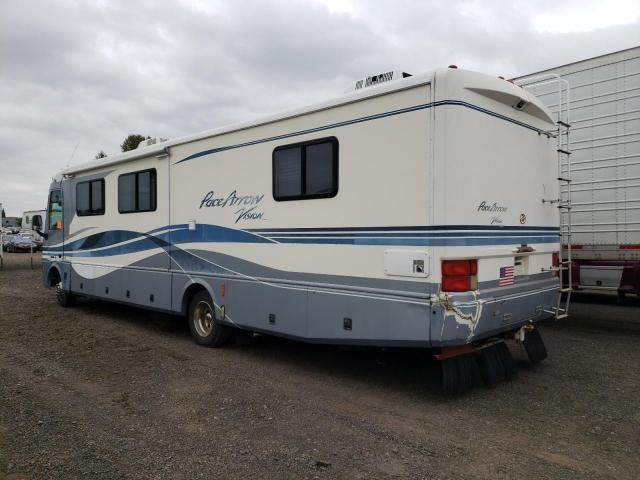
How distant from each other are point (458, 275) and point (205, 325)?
3958 mm

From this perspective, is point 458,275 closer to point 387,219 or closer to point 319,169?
point 387,219

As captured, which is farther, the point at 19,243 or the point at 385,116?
the point at 19,243

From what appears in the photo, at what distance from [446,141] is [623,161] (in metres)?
4.37

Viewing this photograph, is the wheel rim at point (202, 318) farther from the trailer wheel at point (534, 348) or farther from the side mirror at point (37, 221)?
the side mirror at point (37, 221)

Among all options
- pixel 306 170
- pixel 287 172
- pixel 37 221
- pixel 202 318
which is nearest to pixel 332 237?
pixel 306 170

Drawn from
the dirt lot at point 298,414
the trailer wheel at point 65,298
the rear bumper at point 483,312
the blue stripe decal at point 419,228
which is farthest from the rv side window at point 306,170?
the trailer wheel at point 65,298

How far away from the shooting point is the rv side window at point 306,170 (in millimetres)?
5496

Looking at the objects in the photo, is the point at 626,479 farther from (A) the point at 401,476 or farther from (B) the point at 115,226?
(B) the point at 115,226

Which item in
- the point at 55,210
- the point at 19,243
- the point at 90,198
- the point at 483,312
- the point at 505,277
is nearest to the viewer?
the point at 483,312

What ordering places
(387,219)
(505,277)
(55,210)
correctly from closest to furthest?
(387,219), (505,277), (55,210)

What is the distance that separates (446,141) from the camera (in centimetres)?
462

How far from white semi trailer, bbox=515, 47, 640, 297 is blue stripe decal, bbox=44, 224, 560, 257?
7.08ft

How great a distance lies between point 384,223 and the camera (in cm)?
500

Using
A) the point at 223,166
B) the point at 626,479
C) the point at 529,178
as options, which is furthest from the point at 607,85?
the point at 626,479
